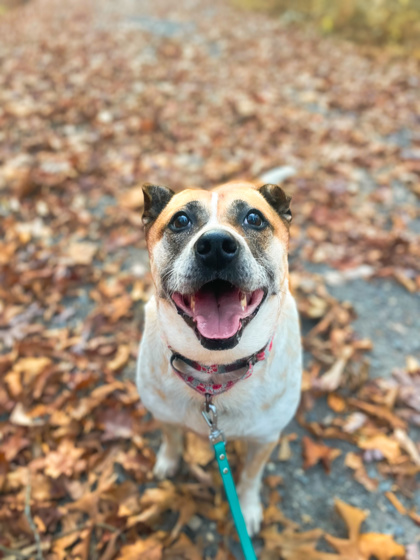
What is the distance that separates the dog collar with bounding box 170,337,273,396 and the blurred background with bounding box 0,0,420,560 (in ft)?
3.62

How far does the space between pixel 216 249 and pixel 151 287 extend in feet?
7.53

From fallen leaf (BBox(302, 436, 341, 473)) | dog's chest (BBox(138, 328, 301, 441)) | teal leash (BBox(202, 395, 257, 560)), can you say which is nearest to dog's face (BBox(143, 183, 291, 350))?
dog's chest (BBox(138, 328, 301, 441))

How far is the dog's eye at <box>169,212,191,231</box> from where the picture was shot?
6.27 ft

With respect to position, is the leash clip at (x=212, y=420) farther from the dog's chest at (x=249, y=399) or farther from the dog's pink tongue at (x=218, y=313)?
the dog's pink tongue at (x=218, y=313)

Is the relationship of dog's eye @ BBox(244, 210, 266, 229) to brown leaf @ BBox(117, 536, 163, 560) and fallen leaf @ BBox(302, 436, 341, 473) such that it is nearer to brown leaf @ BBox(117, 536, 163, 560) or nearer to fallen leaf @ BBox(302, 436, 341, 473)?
fallen leaf @ BBox(302, 436, 341, 473)

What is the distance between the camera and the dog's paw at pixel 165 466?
2.68m

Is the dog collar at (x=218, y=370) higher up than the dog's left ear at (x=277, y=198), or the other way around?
the dog's left ear at (x=277, y=198)

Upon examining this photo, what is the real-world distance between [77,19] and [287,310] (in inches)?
481

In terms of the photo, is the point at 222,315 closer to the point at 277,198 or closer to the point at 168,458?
the point at 277,198

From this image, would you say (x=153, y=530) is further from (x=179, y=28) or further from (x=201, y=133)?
(x=179, y=28)

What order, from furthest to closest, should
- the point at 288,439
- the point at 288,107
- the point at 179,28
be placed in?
the point at 179,28, the point at 288,107, the point at 288,439

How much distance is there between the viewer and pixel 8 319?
11.4 feet

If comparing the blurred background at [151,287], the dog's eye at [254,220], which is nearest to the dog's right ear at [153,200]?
the dog's eye at [254,220]

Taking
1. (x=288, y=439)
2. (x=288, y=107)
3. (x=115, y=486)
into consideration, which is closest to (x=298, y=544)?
(x=288, y=439)
